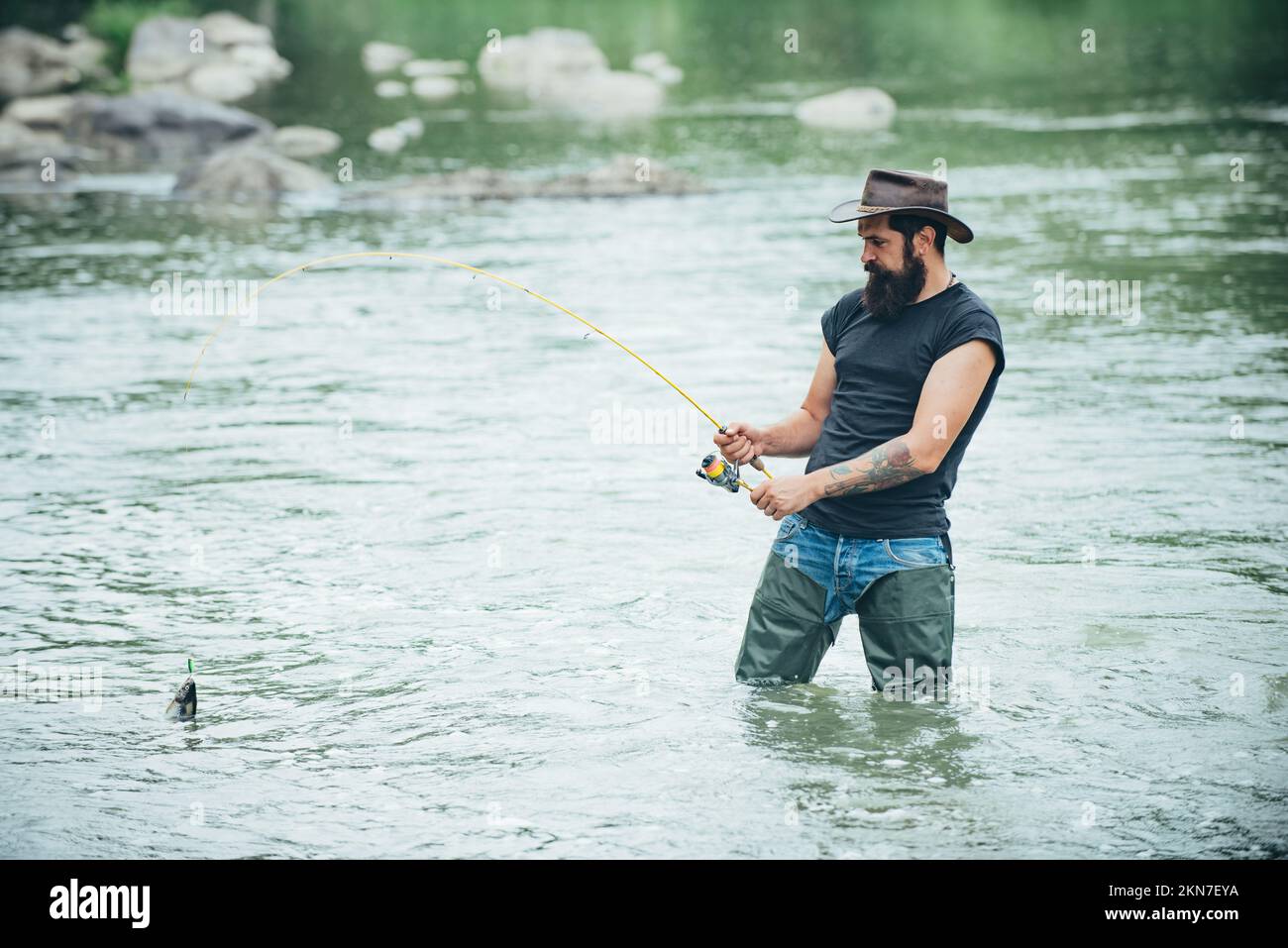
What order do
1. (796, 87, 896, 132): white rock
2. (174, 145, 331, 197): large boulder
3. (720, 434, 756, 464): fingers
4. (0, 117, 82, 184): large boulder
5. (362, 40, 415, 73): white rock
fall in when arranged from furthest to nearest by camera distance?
(362, 40, 415, 73): white rock → (796, 87, 896, 132): white rock → (0, 117, 82, 184): large boulder → (174, 145, 331, 197): large boulder → (720, 434, 756, 464): fingers

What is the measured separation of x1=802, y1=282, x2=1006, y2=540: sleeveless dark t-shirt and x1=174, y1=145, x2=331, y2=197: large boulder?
19.0 metres

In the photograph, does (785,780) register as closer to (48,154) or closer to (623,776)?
(623,776)

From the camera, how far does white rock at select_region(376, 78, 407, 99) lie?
1465 inches

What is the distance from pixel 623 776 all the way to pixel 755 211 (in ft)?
52.5

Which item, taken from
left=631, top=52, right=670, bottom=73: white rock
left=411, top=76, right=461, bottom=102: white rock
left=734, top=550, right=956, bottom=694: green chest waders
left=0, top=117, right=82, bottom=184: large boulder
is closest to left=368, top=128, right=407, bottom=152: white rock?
left=0, top=117, right=82, bottom=184: large boulder

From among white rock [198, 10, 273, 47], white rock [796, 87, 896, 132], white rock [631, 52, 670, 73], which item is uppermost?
white rock [198, 10, 273, 47]

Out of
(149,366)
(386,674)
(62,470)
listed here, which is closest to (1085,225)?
(149,366)

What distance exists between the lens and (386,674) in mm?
6605

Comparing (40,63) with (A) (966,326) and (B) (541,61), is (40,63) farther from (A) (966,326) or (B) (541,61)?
(A) (966,326)

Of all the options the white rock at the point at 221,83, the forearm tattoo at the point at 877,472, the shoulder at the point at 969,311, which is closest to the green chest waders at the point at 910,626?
the forearm tattoo at the point at 877,472

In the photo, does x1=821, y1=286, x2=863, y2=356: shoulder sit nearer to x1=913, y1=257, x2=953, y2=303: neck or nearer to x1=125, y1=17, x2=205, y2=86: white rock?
x1=913, y1=257, x2=953, y2=303: neck

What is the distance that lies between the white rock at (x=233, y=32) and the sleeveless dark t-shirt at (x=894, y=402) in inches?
1759

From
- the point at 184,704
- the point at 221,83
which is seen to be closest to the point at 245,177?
Answer: the point at 221,83
